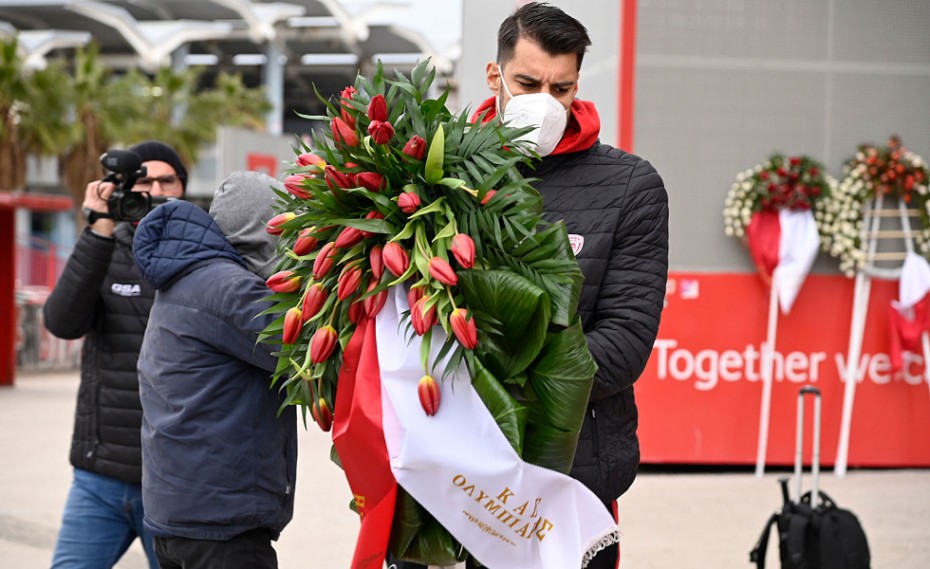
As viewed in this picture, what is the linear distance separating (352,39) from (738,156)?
135 ft

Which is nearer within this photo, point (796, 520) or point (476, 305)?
point (476, 305)

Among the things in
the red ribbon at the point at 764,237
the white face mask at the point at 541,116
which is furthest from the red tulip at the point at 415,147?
the red ribbon at the point at 764,237

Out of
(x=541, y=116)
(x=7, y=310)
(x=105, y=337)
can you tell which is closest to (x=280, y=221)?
(x=541, y=116)

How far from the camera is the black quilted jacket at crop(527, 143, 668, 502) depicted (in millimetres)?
2592

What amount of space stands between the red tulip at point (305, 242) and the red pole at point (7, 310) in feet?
55.8

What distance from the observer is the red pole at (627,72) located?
9.20 m

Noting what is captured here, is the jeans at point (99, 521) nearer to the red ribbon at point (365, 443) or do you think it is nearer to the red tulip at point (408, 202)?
the red ribbon at point (365, 443)

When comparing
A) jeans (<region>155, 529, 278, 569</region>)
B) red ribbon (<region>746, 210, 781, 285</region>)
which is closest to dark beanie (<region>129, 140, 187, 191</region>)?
jeans (<region>155, 529, 278, 569</region>)

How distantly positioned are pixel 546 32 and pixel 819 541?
330 centimetres

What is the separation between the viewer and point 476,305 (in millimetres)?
2160

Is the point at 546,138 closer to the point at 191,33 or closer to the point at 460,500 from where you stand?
the point at 460,500

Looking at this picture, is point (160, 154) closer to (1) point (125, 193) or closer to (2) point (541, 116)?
(1) point (125, 193)

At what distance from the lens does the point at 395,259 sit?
7.04 ft

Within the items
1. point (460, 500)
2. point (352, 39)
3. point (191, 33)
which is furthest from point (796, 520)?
point (352, 39)
